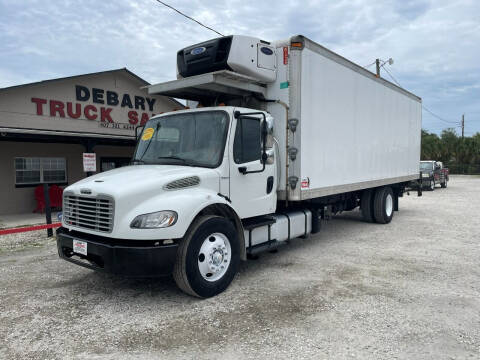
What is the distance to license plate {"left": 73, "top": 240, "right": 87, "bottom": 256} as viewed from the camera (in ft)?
13.6

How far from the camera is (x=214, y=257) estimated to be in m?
4.48

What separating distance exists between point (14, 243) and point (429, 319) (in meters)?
8.42

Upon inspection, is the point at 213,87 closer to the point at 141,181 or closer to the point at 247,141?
the point at 247,141

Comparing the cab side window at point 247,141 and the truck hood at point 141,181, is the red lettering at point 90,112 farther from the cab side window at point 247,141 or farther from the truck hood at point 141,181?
the cab side window at point 247,141

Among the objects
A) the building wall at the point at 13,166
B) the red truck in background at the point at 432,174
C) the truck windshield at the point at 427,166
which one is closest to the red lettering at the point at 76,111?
the building wall at the point at 13,166

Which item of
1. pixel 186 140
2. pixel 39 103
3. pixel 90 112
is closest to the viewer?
pixel 186 140

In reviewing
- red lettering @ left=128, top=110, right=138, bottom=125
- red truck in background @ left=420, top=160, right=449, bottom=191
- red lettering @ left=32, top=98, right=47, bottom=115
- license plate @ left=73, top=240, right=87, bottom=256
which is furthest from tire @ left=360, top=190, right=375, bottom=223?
red truck in background @ left=420, top=160, right=449, bottom=191

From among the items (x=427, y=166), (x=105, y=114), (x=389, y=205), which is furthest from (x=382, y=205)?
(x=427, y=166)

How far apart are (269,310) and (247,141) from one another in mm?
2314

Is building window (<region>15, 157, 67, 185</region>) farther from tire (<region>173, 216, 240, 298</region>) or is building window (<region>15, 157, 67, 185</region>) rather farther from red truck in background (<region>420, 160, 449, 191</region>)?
red truck in background (<region>420, 160, 449, 191</region>)

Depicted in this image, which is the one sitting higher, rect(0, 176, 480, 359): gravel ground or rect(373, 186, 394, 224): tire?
rect(373, 186, 394, 224): tire

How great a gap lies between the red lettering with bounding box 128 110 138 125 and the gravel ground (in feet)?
33.9

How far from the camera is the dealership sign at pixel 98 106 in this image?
1354cm

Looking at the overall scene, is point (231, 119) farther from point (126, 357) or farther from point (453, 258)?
point (453, 258)
